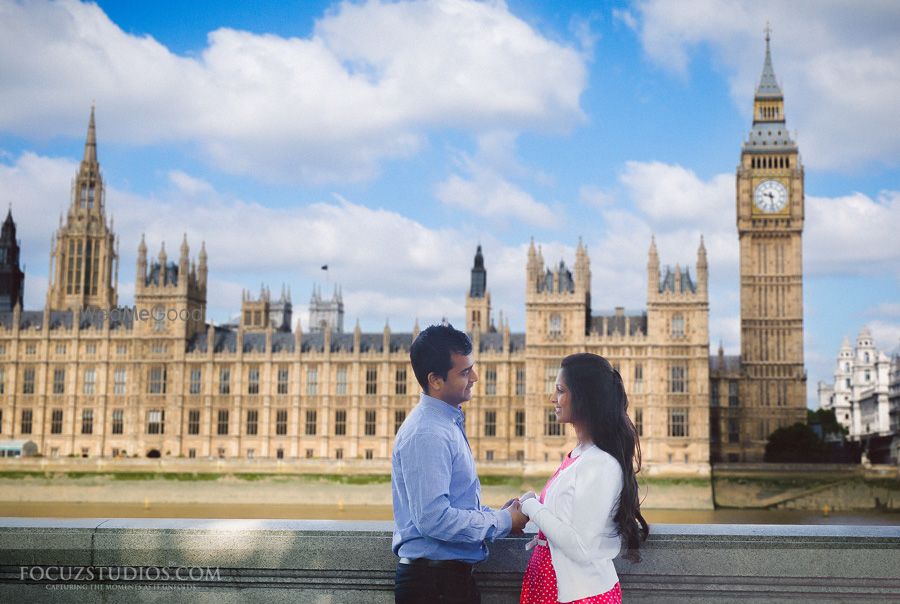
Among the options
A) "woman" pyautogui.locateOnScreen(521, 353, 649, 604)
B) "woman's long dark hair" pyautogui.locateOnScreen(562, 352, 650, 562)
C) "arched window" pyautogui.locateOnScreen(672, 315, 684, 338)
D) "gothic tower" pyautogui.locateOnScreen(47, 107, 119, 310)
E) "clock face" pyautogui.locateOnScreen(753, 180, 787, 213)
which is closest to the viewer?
"woman" pyautogui.locateOnScreen(521, 353, 649, 604)

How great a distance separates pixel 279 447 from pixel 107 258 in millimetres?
26802

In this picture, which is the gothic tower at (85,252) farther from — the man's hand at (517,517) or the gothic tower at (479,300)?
the man's hand at (517,517)

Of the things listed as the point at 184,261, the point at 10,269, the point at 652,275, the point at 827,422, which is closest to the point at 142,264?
the point at 184,261

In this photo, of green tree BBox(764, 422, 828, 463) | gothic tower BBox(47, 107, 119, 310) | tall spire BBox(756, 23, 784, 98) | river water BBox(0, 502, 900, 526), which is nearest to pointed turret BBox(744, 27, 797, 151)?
tall spire BBox(756, 23, 784, 98)

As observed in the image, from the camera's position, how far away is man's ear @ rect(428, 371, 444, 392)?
5.49 meters

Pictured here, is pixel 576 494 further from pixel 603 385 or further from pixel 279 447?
pixel 279 447

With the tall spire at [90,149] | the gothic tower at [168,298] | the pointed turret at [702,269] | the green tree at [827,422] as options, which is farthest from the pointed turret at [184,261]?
the green tree at [827,422]

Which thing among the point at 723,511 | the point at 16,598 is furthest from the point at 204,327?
the point at 16,598

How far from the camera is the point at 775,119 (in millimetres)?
77562

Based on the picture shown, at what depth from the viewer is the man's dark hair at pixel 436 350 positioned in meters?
5.50

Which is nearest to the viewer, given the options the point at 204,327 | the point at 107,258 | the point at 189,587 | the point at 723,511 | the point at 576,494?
the point at 576,494

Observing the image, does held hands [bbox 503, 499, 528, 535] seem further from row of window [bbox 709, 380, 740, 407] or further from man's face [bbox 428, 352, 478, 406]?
row of window [bbox 709, 380, 740, 407]

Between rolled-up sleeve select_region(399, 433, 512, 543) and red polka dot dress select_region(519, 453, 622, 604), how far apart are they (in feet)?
1.09

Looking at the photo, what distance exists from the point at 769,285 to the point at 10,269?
203 ft
